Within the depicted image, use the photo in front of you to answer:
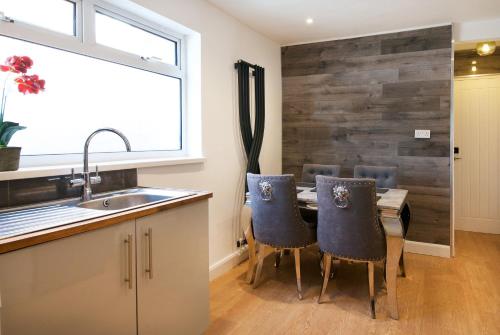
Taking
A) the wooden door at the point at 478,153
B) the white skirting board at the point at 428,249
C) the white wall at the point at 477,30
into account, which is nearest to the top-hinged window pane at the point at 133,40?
the white wall at the point at 477,30

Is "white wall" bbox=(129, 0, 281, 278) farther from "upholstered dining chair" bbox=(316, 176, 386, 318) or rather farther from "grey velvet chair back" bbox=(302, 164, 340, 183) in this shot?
"upholstered dining chair" bbox=(316, 176, 386, 318)

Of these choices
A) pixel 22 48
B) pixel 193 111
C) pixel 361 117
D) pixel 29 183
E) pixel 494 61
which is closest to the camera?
pixel 29 183

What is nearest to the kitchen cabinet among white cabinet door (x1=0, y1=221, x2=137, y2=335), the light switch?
white cabinet door (x1=0, y1=221, x2=137, y2=335)

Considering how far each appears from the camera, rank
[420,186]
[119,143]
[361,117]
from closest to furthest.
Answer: [119,143] → [420,186] → [361,117]

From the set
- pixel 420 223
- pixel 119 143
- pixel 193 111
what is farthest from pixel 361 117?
pixel 119 143

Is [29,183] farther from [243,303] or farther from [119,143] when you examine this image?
[243,303]

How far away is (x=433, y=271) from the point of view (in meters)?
3.32

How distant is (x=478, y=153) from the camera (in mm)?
4625

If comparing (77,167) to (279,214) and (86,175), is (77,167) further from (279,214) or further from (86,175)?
(279,214)

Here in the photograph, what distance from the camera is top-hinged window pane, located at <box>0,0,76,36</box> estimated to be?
1857mm

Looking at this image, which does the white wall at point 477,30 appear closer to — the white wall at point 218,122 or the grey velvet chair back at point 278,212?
the white wall at point 218,122

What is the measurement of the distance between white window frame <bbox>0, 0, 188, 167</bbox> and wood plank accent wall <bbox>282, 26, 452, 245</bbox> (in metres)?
1.82

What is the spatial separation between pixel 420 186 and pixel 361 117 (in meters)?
0.99

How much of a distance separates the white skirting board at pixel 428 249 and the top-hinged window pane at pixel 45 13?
3.71 metres
